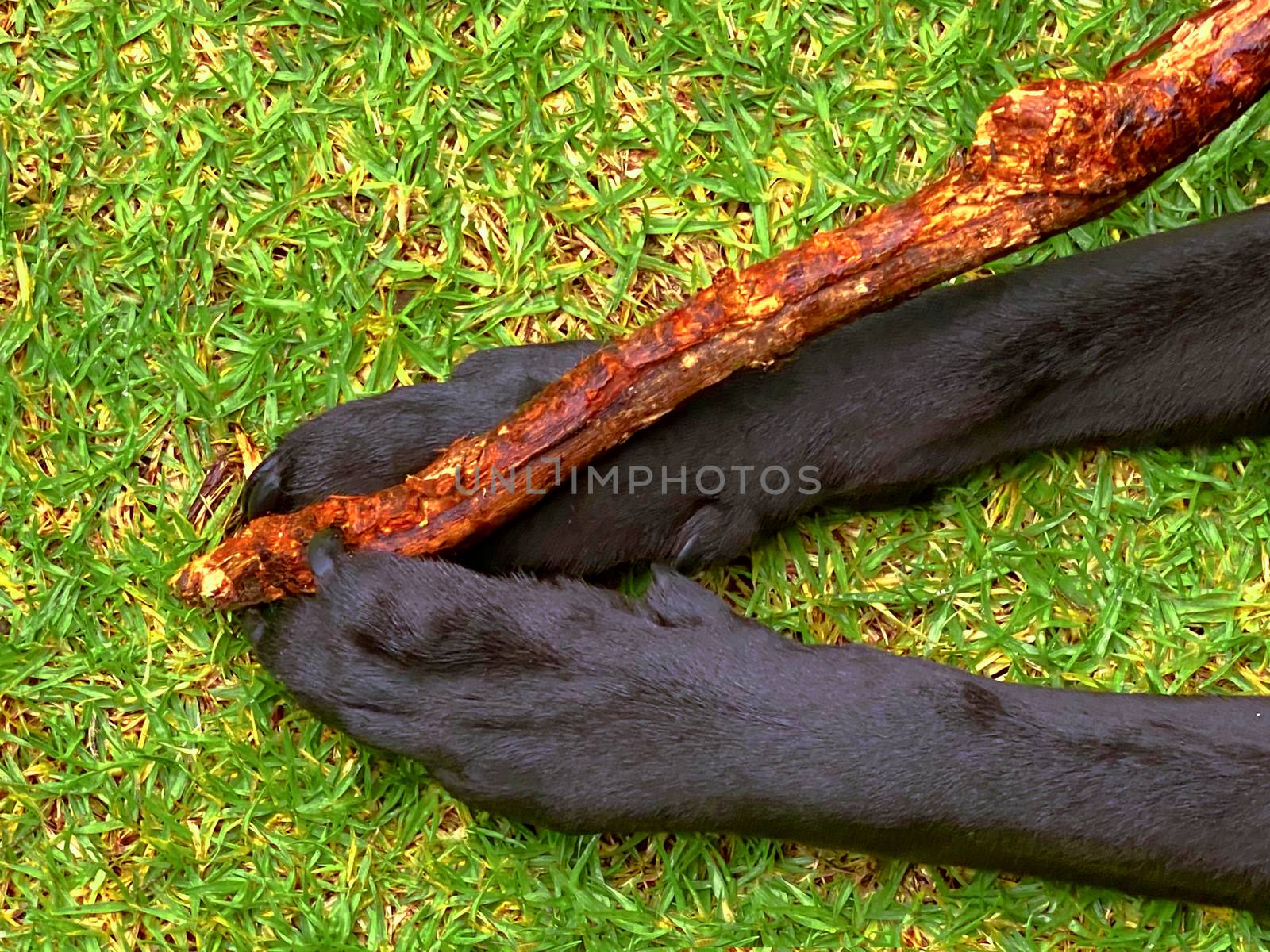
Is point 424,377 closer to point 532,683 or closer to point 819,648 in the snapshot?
point 532,683

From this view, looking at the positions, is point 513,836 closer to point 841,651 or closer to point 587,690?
point 587,690

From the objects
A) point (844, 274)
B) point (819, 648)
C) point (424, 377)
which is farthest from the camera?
point (424, 377)

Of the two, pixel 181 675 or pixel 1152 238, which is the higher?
pixel 1152 238

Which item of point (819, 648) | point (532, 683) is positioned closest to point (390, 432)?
point (532, 683)

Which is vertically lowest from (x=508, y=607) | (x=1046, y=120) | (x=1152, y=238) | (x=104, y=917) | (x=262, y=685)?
(x=104, y=917)

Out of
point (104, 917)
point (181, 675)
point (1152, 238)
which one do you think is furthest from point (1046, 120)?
point (104, 917)

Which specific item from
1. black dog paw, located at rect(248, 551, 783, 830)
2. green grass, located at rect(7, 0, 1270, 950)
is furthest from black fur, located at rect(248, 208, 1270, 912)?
green grass, located at rect(7, 0, 1270, 950)

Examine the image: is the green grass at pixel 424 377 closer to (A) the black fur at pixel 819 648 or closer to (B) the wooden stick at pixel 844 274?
(A) the black fur at pixel 819 648

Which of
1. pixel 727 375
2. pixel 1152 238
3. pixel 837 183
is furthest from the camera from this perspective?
pixel 837 183
